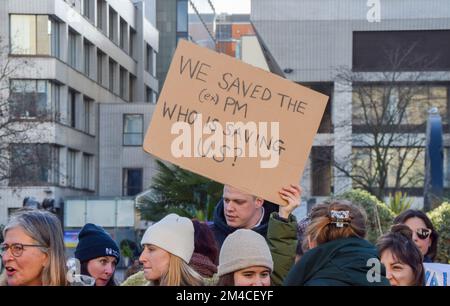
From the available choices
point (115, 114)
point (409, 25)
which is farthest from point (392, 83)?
point (115, 114)

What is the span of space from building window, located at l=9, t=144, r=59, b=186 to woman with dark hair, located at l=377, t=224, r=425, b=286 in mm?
27825

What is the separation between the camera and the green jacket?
5.01 metres

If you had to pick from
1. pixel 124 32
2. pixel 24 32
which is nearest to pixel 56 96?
pixel 24 32

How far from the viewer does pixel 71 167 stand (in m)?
45.1

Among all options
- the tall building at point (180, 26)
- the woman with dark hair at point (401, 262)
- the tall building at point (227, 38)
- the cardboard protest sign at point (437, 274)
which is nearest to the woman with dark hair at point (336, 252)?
the woman with dark hair at point (401, 262)

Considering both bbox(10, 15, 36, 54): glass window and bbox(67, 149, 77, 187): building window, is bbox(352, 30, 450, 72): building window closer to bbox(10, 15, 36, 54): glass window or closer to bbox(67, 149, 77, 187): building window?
bbox(67, 149, 77, 187): building window

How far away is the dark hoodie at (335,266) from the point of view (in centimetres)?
422

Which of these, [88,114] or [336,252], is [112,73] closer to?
[88,114]

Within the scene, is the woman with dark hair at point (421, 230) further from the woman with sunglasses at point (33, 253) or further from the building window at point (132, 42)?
the building window at point (132, 42)

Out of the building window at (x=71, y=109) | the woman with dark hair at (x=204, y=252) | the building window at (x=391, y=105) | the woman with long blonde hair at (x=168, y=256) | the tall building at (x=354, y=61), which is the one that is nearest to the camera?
the woman with long blonde hair at (x=168, y=256)

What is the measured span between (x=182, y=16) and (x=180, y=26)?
9.45ft

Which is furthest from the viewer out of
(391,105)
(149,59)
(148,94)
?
(391,105)

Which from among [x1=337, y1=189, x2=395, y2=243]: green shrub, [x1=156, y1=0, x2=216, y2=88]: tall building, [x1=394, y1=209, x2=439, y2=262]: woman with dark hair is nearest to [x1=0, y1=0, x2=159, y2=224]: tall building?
[x1=156, y1=0, x2=216, y2=88]: tall building
